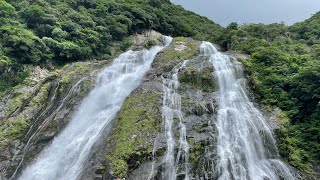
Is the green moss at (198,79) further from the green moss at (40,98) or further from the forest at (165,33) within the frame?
the green moss at (40,98)

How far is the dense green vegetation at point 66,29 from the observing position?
91.5 feet

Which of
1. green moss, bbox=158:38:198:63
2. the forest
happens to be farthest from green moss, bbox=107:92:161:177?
the forest

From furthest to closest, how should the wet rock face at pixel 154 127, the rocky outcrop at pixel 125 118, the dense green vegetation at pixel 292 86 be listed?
the dense green vegetation at pixel 292 86, the rocky outcrop at pixel 125 118, the wet rock face at pixel 154 127

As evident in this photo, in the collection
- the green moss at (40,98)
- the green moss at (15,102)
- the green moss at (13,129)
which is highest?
the green moss at (40,98)

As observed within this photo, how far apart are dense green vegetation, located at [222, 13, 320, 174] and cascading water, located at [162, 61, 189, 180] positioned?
5251 mm

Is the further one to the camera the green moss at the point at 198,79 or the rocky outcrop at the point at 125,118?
the green moss at the point at 198,79

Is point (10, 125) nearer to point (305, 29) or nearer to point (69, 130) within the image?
point (69, 130)

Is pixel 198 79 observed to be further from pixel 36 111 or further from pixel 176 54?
pixel 36 111

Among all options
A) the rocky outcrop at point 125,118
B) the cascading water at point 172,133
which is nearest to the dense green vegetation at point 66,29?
the rocky outcrop at point 125,118

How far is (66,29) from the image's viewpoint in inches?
1337

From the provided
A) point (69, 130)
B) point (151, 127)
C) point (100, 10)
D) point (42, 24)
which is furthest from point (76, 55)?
point (151, 127)

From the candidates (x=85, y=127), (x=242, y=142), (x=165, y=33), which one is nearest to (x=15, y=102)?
(x=85, y=127)

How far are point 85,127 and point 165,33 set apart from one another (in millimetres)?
Result: 26395

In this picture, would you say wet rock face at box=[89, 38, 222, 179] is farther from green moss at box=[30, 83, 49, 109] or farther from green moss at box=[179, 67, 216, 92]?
green moss at box=[30, 83, 49, 109]
